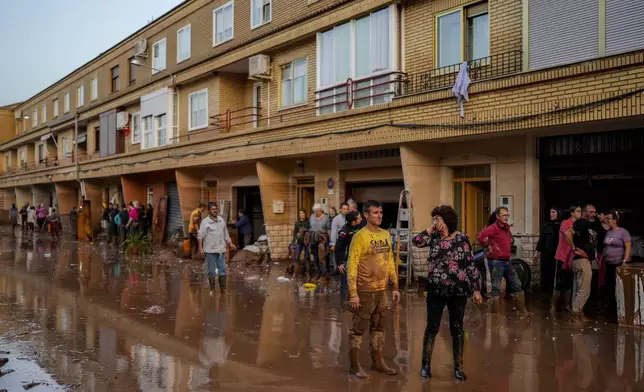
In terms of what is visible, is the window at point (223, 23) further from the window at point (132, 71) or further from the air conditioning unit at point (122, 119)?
the air conditioning unit at point (122, 119)

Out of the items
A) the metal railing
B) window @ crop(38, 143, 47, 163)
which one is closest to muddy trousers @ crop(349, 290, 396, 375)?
the metal railing

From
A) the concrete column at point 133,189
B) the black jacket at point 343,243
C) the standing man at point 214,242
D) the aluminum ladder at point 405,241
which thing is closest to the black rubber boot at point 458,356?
the black jacket at point 343,243

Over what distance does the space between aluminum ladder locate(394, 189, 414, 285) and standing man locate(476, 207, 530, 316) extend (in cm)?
226

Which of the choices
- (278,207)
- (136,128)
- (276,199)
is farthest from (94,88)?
(278,207)

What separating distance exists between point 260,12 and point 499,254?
473 inches

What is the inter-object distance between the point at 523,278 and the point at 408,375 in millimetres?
5583

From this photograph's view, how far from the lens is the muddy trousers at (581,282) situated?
876 cm

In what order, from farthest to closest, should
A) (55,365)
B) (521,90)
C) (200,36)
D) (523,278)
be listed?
(200,36)
(523,278)
(521,90)
(55,365)

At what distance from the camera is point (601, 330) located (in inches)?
313

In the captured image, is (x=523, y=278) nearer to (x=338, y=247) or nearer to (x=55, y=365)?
(x=338, y=247)

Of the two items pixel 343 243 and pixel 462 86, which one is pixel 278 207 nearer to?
pixel 462 86

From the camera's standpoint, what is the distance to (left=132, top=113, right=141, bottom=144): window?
2587 centimetres

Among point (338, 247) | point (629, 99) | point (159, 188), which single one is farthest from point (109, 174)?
point (629, 99)

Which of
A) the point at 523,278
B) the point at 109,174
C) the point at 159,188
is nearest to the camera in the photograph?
the point at 523,278
